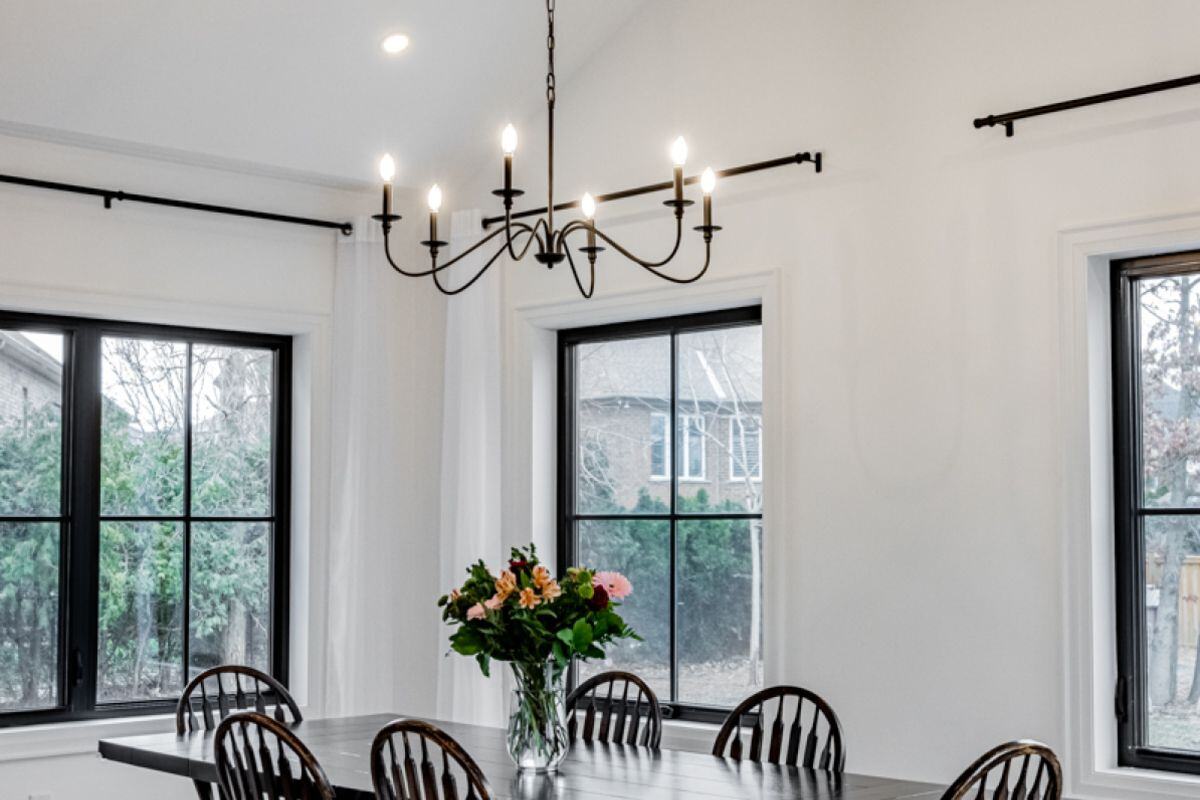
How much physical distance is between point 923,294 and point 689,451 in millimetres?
1084

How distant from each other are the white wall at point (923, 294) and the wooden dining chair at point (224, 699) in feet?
4.87

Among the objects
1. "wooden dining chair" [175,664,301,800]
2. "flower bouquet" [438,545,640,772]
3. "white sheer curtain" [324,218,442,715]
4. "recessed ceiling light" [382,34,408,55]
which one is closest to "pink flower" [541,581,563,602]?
"flower bouquet" [438,545,640,772]

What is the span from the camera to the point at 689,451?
16.5 ft

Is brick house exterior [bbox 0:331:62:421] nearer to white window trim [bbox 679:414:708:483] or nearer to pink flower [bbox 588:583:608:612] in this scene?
white window trim [bbox 679:414:708:483]

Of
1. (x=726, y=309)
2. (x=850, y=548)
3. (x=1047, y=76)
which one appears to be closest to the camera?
(x=1047, y=76)

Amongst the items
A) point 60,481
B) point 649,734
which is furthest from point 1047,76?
point 60,481

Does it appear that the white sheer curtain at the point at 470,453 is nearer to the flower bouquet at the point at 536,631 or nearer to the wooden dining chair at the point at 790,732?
the wooden dining chair at the point at 790,732

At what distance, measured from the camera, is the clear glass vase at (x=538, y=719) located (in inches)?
140

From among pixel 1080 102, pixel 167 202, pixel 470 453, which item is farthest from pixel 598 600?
pixel 167 202

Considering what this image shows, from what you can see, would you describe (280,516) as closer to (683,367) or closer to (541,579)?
(683,367)

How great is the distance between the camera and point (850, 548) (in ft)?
14.3

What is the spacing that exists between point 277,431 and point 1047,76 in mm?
2911

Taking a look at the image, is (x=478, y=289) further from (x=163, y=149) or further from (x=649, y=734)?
(x=649, y=734)

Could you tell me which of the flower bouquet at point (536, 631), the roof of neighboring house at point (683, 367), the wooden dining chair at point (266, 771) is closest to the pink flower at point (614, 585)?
the flower bouquet at point (536, 631)
